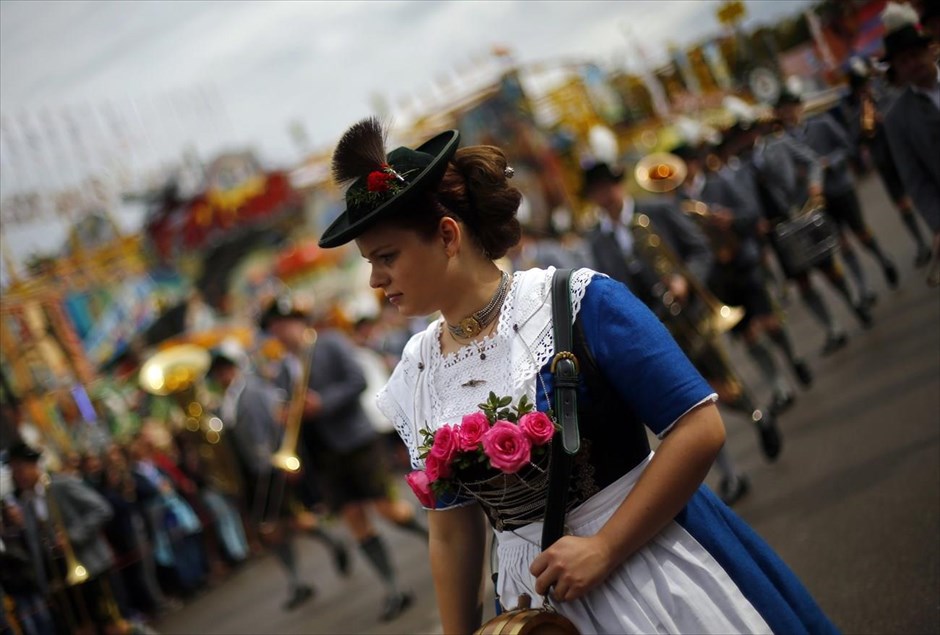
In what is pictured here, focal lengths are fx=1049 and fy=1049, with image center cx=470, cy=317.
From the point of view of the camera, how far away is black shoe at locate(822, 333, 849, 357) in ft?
30.7

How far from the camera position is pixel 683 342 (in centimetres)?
645

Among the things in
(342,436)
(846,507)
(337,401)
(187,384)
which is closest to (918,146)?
(846,507)

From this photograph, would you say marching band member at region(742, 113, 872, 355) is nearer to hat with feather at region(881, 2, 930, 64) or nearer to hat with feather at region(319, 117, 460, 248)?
hat with feather at region(881, 2, 930, 64)

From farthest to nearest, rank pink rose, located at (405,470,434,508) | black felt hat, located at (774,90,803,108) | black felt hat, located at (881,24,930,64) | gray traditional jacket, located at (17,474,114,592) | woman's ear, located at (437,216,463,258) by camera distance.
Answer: black felt hat, located at (774,90,803,108) → black felt hat, located at (881,24,930,64) → gray traditional jacket, located at (17,474,114,592) → woman's ear, located at (437,216,463,258) → pink rose, located at (405,470,434,508)

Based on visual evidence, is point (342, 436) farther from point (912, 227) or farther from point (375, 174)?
point (912, 227)

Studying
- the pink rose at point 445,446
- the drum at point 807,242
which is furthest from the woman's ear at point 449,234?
the drum at point 807,242

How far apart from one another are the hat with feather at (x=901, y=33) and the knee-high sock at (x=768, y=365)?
2.78 metres

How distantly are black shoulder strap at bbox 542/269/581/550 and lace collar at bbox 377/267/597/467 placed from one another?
0.11 ft

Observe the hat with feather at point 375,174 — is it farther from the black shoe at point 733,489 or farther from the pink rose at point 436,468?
the black shoe at point 733,489

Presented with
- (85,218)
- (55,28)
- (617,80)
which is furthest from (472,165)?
(85,218)

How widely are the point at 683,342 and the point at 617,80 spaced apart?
17.3ft

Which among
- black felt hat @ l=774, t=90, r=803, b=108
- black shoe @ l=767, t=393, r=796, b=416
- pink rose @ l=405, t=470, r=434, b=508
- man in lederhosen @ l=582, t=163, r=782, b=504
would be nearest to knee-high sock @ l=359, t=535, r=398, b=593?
man in lederhosen @ l=582, t=163, r=782, b=504

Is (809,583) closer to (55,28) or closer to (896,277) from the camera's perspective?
(55,28)

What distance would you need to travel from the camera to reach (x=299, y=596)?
8781 millimetres
